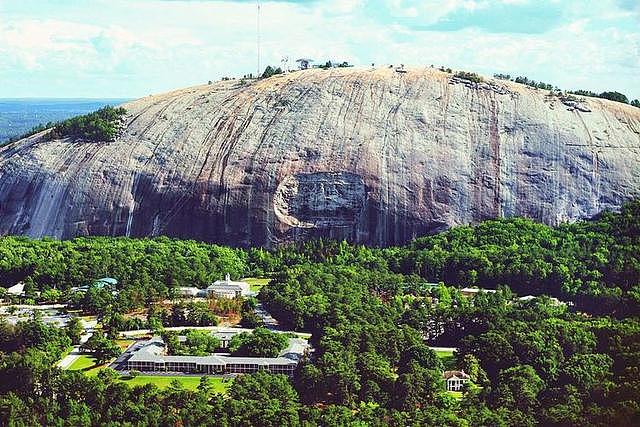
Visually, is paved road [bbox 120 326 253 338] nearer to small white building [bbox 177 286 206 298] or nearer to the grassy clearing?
the grassy clearing

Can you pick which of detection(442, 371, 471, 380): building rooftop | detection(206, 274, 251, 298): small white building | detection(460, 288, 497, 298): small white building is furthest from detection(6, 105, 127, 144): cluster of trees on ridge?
detection(442, 371, 471, 380): building rooftop

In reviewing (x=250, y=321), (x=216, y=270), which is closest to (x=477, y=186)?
(x=216, y=270)

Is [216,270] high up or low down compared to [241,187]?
down

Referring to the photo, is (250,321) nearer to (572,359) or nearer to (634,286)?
(572,359)

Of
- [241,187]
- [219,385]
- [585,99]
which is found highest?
[585,99]

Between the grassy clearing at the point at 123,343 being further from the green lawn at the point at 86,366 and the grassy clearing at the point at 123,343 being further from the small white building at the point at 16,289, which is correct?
the small white building at the point at 16,289

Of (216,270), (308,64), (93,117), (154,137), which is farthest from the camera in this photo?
(308,64)

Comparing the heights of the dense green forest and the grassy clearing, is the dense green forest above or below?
above
